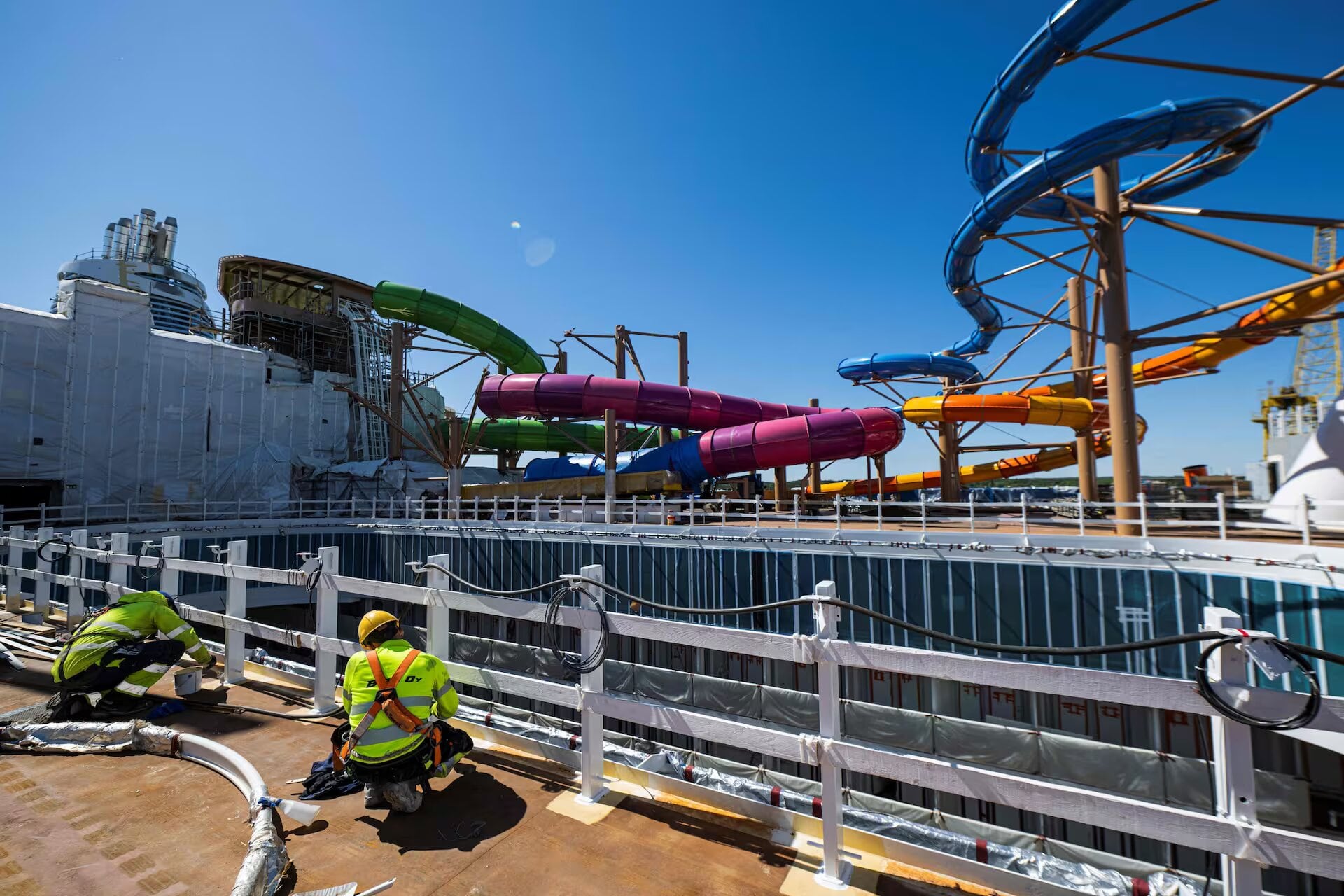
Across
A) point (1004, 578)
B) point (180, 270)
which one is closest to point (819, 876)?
point (1004, 578)

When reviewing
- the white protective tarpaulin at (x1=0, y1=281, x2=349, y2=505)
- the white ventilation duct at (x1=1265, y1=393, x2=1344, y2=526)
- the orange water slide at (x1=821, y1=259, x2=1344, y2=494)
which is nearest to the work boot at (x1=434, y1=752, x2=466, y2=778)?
the white ventilation duct at (x1=1265, y1=393, x2=1344, y2=526)

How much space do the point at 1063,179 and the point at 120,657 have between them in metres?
17.9

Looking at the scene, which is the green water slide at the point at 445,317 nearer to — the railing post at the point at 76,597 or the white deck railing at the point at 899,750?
the railing post at the point at 76,597

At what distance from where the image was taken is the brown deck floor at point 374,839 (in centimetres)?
300

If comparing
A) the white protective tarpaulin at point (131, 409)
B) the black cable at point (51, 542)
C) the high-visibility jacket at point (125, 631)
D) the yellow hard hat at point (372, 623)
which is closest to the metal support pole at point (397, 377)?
the white protective tarpaulin at point (131, 409)

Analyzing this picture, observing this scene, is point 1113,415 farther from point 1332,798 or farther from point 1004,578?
point 1332,798

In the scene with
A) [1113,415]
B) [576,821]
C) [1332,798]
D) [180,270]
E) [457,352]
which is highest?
[180,270]

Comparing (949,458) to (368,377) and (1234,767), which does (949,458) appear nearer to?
(1234,767)

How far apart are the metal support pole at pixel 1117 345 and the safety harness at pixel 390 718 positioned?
15.2 m

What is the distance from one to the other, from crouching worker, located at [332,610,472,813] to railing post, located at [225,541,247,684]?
3.02m

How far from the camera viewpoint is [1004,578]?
11703 mm

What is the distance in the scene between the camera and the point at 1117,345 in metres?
14.1

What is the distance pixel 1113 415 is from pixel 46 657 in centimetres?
1934

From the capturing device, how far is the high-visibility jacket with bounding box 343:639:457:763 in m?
3.70
